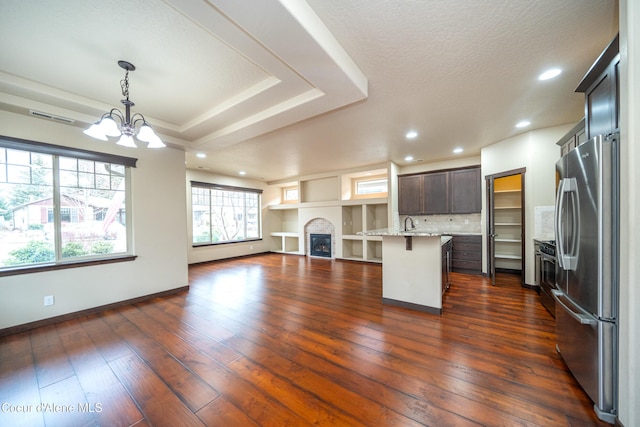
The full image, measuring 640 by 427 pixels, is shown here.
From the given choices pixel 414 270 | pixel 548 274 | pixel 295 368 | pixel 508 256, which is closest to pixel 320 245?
pixel 414 270

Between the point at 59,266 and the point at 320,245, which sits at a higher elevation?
the point at 59,266

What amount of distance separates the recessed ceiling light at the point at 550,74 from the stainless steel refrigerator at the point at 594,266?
1122mm

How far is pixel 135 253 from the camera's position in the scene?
11.7 feet

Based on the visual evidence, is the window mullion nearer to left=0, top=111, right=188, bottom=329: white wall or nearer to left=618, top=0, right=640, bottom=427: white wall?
left=0, top=111, right=188, bottom=329: white wall

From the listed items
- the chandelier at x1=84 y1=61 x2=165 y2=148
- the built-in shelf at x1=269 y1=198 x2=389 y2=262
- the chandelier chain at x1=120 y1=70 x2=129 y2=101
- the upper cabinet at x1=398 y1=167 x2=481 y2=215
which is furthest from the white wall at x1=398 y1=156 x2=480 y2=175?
the chandelier chain at x1=120 y1=70 x2=129 y2=101

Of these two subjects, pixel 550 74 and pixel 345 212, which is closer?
pixel 550 74

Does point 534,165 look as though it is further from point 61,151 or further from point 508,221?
point 61,151

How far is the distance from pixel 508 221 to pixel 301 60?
5670 millimetres

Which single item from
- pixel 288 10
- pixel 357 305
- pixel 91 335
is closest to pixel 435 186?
pixel 357 305

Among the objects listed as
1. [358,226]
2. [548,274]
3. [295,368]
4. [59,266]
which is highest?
[358,226]

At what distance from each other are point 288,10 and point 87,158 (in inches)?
144

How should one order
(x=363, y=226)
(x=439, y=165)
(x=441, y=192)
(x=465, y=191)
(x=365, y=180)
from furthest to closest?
(x=365, y=180)
(x=363, y=226)
(x=439, y=165)
(x=441, y=192)
(x=465, y=191)

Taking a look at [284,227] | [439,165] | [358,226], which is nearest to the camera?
[439,165]

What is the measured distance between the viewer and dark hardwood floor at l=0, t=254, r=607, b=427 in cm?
150
